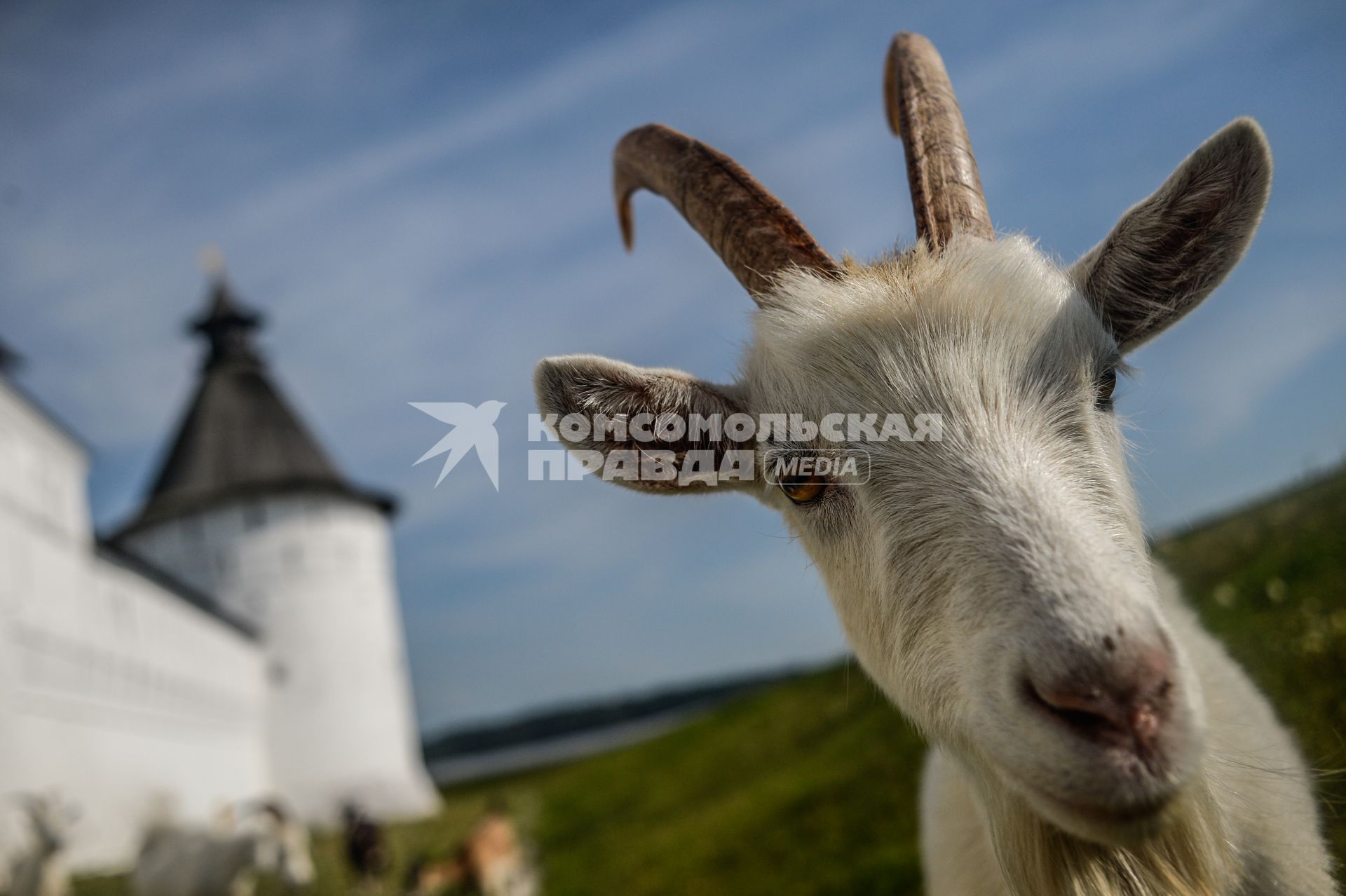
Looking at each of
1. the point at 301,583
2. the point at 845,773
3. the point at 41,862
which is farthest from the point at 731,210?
the point at 301,583

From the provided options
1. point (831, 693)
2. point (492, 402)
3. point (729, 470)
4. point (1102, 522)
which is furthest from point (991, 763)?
point (831, 693)

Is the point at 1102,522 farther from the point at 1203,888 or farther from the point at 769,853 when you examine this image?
the point at 769,853


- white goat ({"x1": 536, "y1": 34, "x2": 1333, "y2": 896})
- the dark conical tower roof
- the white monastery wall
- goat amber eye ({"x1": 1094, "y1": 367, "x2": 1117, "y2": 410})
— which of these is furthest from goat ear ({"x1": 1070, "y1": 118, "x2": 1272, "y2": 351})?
the dark conical tower roof

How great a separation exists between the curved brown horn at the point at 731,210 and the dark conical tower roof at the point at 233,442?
101ft

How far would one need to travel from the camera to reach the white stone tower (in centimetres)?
2886

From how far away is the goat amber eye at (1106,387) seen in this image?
2.11 meters

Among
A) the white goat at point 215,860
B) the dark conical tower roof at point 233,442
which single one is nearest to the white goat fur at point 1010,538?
the white goat at point 215,860

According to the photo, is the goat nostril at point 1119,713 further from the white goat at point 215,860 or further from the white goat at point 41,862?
the white goat at point 41,862

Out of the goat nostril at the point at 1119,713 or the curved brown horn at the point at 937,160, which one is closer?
the goat nostril at the point at 1119,713

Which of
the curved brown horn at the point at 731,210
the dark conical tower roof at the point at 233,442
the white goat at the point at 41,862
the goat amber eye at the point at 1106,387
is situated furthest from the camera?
the dark conical tower roof at the point at 233,442

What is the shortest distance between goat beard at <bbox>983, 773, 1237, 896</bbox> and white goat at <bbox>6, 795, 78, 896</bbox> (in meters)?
11.2

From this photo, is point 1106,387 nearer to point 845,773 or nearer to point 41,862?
point 845,773

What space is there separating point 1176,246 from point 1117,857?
4.75 feet

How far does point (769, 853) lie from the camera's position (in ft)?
27.2
